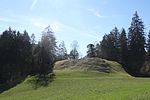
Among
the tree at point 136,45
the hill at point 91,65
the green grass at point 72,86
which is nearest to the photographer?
the green grass at point 72,86

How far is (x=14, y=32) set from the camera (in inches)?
3344

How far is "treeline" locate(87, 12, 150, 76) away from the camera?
99188mm

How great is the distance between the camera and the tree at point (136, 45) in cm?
9856

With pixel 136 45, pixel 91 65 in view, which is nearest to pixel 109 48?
pixel 136 45

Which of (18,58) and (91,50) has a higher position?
(91,50)

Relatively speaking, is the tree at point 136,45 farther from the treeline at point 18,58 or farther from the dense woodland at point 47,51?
the treeline at point 18,58

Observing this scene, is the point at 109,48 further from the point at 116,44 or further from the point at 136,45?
the point at 136,45

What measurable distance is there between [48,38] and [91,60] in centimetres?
3003

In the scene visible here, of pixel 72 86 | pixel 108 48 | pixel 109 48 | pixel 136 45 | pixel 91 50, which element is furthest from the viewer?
pixel 91 50

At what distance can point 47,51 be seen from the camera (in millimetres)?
86000

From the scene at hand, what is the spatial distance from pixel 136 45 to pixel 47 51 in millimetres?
29983

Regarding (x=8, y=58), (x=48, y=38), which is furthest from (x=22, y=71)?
(x=48, y=38)

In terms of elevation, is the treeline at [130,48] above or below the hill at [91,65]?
above

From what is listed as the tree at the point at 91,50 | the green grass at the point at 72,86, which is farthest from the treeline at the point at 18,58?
the tree at the point at 91,50
